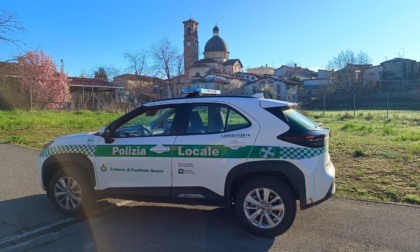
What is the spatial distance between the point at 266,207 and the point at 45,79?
1445 inches

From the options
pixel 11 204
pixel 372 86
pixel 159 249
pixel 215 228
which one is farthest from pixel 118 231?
pixel 372 86

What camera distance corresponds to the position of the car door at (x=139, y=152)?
15.6ft

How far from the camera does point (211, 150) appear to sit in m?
4.53

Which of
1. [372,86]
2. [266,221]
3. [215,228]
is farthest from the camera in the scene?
[372,86]

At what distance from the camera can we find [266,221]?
4.48 metres

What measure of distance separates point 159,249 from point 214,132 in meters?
1.56

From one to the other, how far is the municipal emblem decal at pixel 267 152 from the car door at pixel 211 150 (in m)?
0.16

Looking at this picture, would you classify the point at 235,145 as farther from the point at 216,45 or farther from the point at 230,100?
the point at 216,45

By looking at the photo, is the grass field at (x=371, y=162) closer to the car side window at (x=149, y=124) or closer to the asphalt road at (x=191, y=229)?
the asphalt road at (x=191, y=229)

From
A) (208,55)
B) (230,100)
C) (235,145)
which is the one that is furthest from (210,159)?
(208,55)

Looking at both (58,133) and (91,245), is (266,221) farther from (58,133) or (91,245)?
(58,133)

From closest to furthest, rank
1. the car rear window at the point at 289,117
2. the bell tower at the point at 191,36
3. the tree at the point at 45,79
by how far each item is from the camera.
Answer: the car rear window at the point at 289,117, the tree at the point at 45,79, the bell tower at the point at 191,36

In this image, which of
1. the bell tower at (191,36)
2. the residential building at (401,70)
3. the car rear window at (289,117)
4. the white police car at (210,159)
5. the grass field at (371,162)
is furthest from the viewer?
the bell tower at (191,36)

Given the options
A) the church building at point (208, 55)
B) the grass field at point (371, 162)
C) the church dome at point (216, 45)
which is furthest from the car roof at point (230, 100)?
the church dome at point (216, 45)
